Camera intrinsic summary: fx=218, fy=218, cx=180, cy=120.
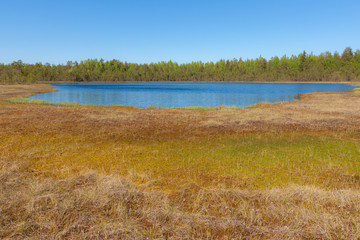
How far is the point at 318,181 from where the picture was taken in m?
8.70

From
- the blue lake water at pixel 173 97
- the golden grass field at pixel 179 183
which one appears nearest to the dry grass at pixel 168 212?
the golden grass field at pixel 179 183

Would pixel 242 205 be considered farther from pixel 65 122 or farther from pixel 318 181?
pixel 65 122

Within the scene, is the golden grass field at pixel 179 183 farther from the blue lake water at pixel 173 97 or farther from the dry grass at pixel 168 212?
the blue lake water at pixel 173 97

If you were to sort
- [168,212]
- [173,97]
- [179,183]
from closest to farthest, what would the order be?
1. [168,212]
2. [179,183]
3. [173,97]

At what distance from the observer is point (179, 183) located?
27.7ft

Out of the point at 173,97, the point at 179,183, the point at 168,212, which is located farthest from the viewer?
the point at 173,97

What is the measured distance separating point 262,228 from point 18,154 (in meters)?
12.2

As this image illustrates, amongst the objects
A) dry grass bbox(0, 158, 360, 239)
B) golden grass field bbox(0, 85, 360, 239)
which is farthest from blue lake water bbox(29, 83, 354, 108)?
dry grass bbox(0, 158, 360, 239)

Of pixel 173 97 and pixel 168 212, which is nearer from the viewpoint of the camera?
pixel 168 212

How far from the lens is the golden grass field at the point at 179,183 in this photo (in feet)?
17.0

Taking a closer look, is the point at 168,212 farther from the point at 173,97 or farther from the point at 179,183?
the point at 173,97

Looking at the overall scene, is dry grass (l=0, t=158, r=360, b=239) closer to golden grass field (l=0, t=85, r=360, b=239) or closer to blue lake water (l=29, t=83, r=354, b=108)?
golden grass field (l=0, t=85, r=360, b=239)

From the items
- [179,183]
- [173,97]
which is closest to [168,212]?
[179,183]

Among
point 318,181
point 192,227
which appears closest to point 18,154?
point 192,227
